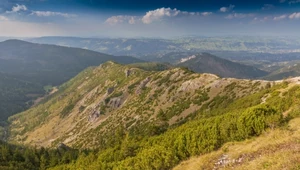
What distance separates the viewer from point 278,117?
48.2m

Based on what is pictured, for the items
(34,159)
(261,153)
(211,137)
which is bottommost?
(34,159)

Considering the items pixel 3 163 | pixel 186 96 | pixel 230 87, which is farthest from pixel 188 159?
pixel 3 163

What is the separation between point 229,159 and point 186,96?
130925 millimetres

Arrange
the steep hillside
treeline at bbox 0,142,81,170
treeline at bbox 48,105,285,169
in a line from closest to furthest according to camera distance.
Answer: the steep hillside
treeline at bbox 48,105,285,169
treeline at bbox 0,142,81,170

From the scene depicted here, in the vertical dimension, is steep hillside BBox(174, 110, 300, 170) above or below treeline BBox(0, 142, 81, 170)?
above

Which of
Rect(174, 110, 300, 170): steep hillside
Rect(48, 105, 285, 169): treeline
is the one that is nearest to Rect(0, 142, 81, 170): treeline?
Rect(48, 105, 285, 169): treeline

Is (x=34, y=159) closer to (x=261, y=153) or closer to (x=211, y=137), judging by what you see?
(x=211, y=137)

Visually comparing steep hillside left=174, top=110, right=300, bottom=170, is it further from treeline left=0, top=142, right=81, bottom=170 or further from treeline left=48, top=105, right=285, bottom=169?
treeline left=0, top=142, right=81, bottom=170

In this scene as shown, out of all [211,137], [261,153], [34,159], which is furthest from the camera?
[34,159]

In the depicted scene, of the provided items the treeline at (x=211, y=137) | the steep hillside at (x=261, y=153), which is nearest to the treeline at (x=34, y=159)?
the treeline at (x=211, y=137)

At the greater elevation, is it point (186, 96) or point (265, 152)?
point (265, 152)

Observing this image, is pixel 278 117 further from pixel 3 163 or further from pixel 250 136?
pixel 3 163

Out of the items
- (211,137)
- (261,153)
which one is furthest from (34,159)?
(261,153)

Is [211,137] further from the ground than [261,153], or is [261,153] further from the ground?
[261,153]
